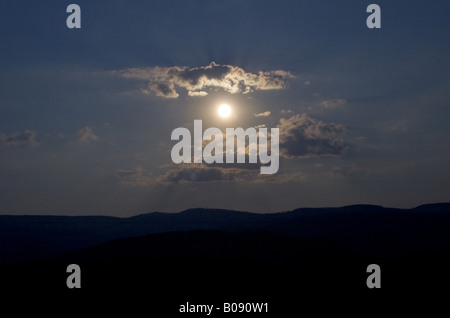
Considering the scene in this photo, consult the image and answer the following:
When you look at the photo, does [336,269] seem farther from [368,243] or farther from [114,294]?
[368,243]

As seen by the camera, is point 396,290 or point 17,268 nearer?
point 396,290

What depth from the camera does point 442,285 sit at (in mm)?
83750

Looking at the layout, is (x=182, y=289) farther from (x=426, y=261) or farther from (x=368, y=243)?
(x=368, y=243)
